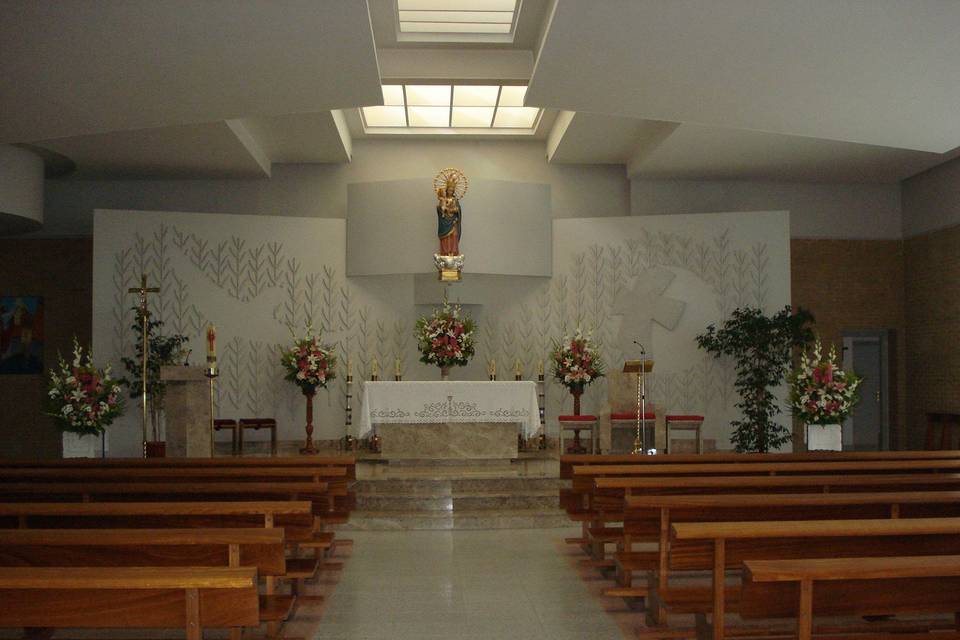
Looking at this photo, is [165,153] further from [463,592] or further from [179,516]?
[179,516]

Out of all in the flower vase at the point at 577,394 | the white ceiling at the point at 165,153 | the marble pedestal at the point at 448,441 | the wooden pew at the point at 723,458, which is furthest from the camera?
the flower vase at the point at 577,394

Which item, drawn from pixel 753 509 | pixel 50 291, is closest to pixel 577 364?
pixel 753 509

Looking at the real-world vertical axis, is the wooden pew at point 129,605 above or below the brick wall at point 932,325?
below

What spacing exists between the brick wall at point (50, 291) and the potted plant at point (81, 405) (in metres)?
3.47

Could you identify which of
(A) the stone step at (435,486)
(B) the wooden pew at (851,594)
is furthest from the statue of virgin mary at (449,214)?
(B) the wooden pew at (851,594)

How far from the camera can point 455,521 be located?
8.08 meters

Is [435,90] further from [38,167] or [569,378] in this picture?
[38,167]

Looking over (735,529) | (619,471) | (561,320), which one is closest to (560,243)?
(561,320)

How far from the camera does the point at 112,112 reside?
8195 mm

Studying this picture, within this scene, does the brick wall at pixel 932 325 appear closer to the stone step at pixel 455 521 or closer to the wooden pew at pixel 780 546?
the stone step at pixel 455 521

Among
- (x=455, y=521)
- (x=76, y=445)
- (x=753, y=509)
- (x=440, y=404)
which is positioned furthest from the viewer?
(x=440, y=404)

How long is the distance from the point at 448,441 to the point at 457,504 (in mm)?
1781

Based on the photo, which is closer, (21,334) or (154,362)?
(154,362)

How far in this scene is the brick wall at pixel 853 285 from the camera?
1337cm
